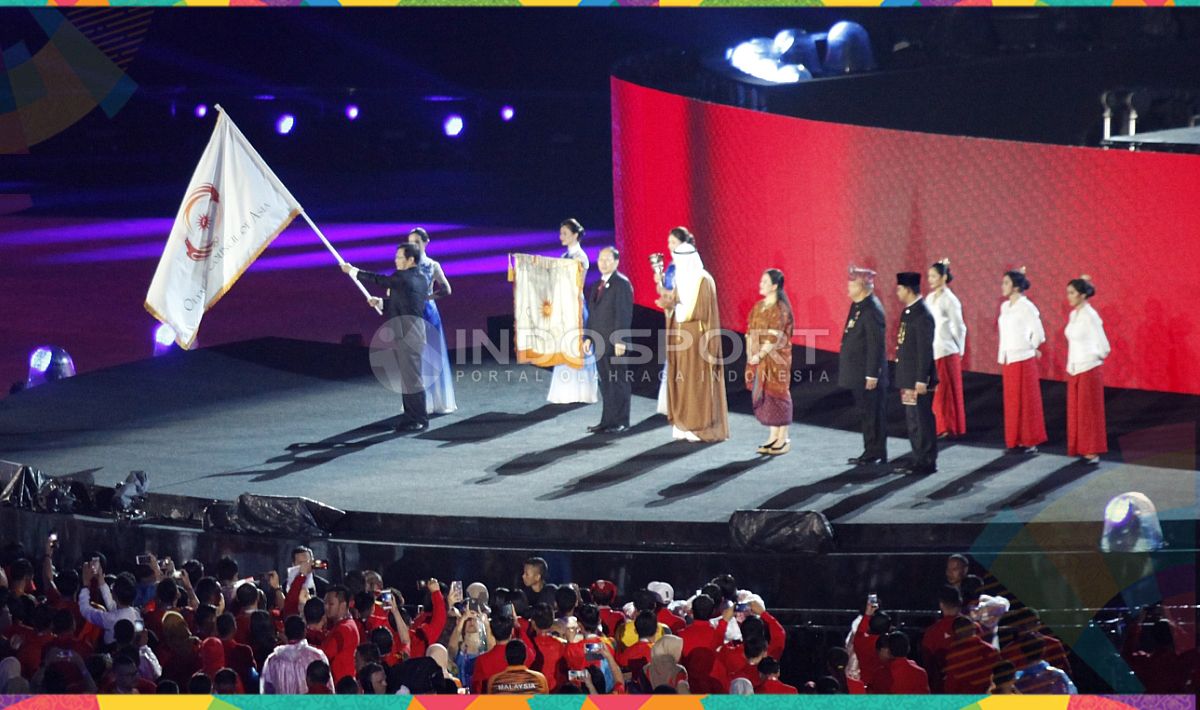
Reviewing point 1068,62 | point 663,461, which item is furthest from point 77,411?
point 1068,62

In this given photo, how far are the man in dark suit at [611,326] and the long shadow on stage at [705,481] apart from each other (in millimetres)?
1220

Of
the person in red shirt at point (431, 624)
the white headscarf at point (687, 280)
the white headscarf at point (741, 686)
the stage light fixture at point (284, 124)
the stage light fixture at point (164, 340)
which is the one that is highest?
the stage light fixture at point (284, 124)

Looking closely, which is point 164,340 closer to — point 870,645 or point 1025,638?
point 1025,638

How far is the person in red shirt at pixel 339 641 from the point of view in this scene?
7.77 metres

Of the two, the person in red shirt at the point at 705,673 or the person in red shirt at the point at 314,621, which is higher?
the person in red shirt at the point at 314,621

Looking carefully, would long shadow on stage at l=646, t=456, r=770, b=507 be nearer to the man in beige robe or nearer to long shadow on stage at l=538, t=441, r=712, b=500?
long shadow on stage at l=538, t=441, r=712, b=500

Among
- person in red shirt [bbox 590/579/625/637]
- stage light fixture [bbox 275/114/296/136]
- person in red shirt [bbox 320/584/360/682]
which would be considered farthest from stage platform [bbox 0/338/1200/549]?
stage light fixture [bbox 275/114/296/136]

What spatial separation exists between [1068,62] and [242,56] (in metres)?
15.4

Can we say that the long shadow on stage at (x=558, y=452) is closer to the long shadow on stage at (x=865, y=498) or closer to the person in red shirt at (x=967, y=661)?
the long shadow on stage at (x=865, y=498)

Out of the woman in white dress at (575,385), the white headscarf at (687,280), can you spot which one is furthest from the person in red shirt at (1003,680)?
the woman in white dress at (575,385)

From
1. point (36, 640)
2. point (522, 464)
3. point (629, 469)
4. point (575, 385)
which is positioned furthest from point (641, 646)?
point (575, 385)

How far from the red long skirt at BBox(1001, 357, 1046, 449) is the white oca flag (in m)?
4.96

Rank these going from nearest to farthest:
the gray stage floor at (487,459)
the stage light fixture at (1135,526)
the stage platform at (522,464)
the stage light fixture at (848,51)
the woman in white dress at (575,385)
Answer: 1. the stage light fixture at (1135,526)
2. the stage platform at (522,464)
3. the gray stage floor at (487,459)
4. the woman in white dress at (575,385)
5. the stage light fixture at (848,51)

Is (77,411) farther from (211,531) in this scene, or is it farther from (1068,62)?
(1068,62)
